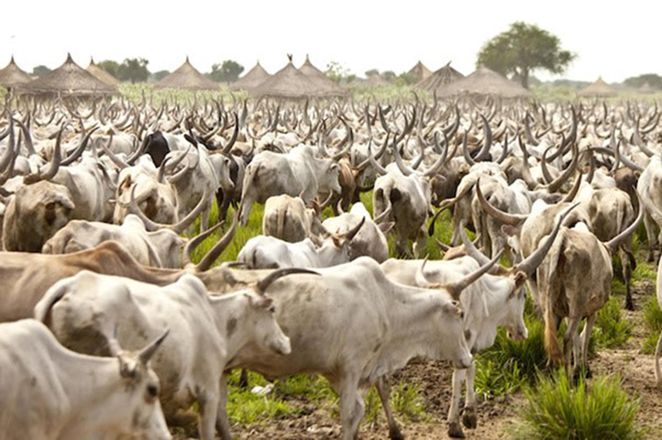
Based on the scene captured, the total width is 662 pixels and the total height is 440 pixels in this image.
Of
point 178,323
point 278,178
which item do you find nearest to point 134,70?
point 278,178

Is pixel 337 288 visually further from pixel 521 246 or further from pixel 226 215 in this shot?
pixel 226 215

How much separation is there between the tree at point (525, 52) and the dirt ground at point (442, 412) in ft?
Answer: 247

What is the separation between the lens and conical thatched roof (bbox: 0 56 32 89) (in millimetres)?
43375

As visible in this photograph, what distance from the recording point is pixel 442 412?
688 cm

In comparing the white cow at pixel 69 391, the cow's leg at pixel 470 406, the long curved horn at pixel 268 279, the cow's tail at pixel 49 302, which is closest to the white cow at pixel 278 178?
the cow's leg at pixel 470 406

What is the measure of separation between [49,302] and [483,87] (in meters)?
47.1

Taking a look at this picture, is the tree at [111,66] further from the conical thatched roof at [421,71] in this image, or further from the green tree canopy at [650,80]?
the green tree canopy at [650,80]

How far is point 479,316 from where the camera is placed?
660 cm

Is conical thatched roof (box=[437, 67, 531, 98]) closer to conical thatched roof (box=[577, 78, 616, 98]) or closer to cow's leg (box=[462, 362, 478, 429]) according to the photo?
conical thatched roof (box=[577, 78, 616, 98])

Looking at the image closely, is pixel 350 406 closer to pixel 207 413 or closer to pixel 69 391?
pixel 207 413

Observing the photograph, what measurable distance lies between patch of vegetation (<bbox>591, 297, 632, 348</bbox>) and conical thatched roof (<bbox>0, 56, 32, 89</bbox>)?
38.1 m

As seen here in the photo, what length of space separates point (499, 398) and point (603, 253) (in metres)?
1.43

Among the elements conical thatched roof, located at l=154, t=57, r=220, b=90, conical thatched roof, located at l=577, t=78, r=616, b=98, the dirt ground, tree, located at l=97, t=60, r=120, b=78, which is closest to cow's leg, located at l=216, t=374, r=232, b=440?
the dirt ground

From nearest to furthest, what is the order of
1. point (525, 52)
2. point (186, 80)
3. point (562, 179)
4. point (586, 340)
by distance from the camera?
point (586, 340) < point (562, 179) < point (186, 80) < point (525, 52)
